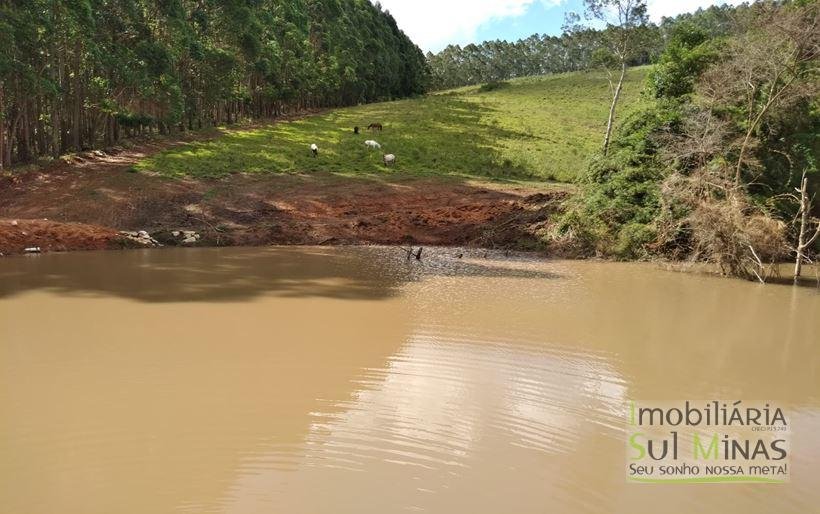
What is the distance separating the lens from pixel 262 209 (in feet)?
74.6

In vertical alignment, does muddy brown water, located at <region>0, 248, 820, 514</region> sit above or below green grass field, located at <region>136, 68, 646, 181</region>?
below

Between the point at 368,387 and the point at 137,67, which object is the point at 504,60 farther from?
the point at 368,387

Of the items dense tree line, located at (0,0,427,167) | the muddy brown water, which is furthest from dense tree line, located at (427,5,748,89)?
the muddy brown water

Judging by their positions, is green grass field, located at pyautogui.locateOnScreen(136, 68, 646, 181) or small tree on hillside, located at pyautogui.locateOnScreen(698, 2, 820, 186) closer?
small tree on hillside, located at pyautogui.locateOnScreen(698, 2, 820, 186)

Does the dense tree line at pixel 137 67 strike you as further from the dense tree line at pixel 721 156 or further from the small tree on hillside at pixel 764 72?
the small tree on hillside at pixel 764 72

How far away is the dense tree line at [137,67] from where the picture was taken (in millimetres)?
23297

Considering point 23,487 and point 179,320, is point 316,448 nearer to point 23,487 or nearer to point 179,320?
point 23,487
